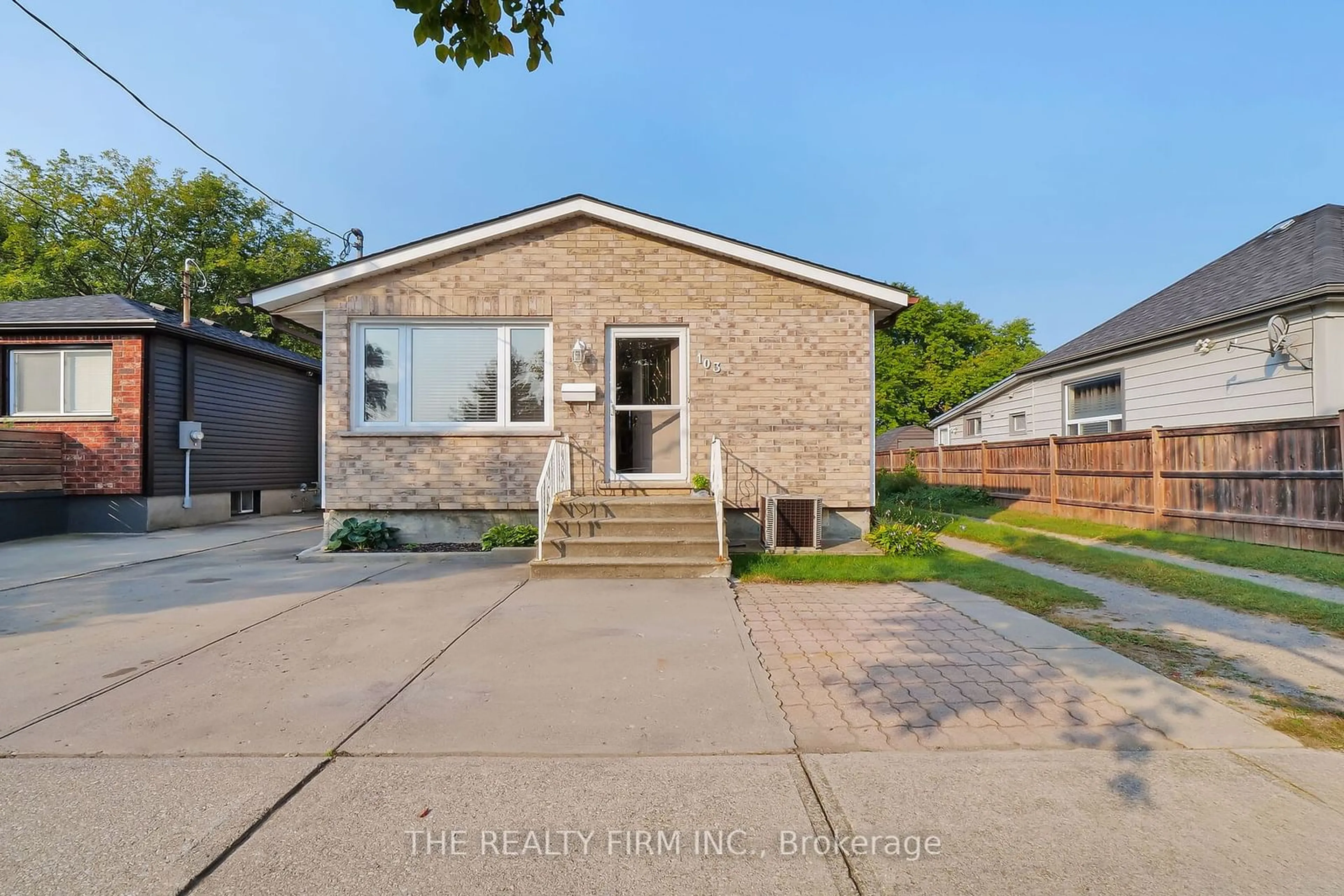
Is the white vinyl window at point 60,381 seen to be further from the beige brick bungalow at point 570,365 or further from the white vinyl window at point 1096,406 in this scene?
the white vinyl window at point 1096,406

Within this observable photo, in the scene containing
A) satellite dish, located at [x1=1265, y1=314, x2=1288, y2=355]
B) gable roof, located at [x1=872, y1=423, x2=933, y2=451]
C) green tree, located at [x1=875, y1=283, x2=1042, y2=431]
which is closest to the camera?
satellite dish, located at [x1=1265, y1=314, x2=1288, y2=355]

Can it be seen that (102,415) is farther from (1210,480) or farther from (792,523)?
(1210,480)

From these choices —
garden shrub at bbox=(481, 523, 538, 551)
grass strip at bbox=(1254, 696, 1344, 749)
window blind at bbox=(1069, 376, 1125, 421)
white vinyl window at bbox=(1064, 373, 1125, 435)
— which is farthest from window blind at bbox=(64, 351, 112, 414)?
window blind at bbox=(1069, 376, 1125, 421)

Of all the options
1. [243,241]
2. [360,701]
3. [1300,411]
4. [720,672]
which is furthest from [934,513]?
[243,241]

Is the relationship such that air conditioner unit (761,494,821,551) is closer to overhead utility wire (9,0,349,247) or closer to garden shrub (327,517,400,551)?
garden shrub (327,517,400,551)

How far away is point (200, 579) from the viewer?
6.64 metres

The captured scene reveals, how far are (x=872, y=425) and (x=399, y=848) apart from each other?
25.4 ft

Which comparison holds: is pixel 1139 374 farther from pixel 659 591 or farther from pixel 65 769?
pixel 65 769

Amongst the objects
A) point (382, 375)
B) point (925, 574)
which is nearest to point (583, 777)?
point (925, 574)

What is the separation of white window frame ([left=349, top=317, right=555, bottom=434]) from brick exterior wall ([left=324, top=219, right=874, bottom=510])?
0.40ft

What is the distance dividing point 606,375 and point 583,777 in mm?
6394

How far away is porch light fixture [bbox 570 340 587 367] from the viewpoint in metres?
8.21

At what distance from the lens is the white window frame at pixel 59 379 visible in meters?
11.3

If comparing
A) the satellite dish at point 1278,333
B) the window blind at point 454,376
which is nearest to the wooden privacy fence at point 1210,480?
the satellite dish at point 1278,333
